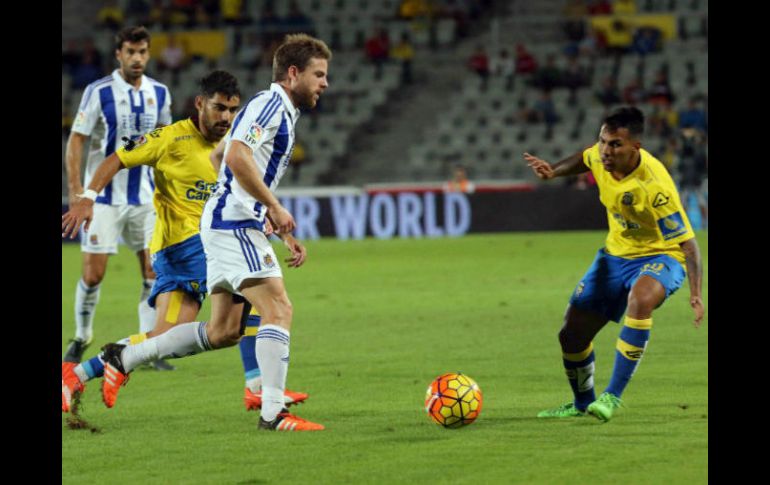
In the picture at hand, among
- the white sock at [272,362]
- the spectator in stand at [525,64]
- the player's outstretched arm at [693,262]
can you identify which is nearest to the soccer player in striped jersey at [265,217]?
the white sock at [272,362]

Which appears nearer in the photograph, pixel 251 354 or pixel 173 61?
pixel 251 354

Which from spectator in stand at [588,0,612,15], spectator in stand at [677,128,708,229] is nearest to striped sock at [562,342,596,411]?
spectator in stand at [677,128,708,229]

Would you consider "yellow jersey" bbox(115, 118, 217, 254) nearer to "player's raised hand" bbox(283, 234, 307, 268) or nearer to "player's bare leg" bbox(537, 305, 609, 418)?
→ "player's raised hand" bbox(283, 234, 307, 268)

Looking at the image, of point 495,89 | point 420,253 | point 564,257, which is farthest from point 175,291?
point 495,89

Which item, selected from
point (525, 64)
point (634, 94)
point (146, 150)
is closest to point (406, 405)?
point (146, 150)

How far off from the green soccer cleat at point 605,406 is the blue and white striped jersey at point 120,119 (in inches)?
171

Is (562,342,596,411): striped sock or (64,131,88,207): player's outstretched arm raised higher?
(64,131,88,207): player's outstretched arm

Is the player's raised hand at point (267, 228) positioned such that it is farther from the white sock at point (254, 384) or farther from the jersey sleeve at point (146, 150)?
the jersey sleeve at point (146, 150)

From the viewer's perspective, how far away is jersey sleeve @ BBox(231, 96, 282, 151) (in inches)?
266

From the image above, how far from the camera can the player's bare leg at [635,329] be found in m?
7.29

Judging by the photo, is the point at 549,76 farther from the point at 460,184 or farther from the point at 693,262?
the point at 693,262

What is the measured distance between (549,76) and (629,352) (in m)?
22.5

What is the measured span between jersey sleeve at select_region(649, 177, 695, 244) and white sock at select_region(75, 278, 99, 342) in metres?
4.45

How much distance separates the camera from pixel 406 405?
7875mm
